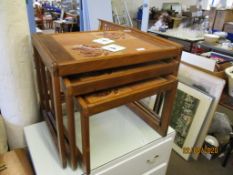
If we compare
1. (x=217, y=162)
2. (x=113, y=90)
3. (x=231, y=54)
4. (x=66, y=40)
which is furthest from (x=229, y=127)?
(x=66, y=40)

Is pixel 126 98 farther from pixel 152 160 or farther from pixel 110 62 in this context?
pixel 152 160

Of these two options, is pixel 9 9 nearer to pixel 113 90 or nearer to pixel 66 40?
pixel 66 40

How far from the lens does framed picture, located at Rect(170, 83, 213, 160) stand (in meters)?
1.42

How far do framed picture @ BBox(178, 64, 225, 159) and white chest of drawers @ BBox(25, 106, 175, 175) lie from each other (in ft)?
1.68

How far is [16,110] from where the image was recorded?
38.9 inches

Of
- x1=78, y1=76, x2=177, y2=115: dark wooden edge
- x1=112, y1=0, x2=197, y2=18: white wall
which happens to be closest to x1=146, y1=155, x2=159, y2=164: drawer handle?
x1=78, y1=76, x2=177, y2=115: dark wooden edge

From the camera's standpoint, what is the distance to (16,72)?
0.91 m

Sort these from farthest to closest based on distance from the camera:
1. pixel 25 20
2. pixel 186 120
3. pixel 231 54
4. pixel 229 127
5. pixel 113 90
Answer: pixel 231 54, pixel 229 127, pixel 186 120, pixel 25 20, pixel 113 90

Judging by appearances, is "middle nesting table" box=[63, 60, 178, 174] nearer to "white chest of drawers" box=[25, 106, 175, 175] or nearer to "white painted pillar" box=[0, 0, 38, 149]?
"white chest of drawers" box=[25, 106, 175, 175]

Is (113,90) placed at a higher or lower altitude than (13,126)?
higher

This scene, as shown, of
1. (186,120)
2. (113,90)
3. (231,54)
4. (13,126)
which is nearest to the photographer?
(113,90)

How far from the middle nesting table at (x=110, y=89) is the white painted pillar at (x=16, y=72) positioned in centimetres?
38

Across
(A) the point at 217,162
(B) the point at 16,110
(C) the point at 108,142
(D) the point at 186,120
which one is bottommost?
(A) the point at 217,162

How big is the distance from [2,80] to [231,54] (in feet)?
8.18
